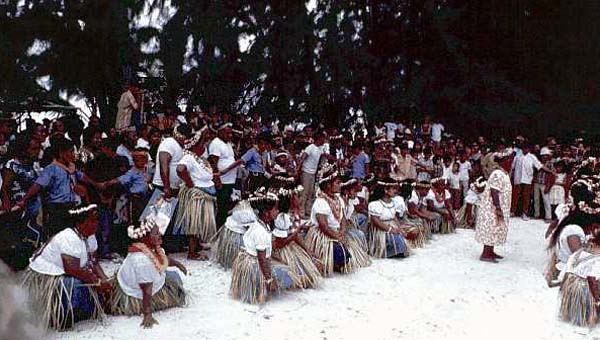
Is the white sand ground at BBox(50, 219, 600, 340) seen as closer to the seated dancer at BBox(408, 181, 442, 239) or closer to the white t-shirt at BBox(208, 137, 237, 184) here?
the white t-shirt at BBox(208, 137, 237, 184)

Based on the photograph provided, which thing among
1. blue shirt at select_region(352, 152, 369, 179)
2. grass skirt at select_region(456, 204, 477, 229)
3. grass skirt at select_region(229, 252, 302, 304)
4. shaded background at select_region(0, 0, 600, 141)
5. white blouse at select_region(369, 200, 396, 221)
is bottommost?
grass skirt at select_region(229, 252, 302, 304)

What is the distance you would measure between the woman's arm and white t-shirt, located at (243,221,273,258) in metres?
0.94

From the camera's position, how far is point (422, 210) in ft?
27.6

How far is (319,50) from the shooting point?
11.3m

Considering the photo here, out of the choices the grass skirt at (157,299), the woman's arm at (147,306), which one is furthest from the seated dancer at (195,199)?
the woman's arm at (147,306)

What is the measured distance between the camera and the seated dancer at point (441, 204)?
8.66 meters

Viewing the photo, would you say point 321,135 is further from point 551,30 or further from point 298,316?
point 551,30

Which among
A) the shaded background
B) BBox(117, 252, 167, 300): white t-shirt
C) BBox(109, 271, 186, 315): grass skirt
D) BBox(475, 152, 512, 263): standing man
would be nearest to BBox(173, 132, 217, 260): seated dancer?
BBox(109, 271, 186, 315): grass skirt

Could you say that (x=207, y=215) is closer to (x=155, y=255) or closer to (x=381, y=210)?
(x=155, y=255)

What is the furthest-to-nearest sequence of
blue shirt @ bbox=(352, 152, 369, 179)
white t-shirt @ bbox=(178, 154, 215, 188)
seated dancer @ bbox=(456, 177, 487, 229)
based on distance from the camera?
blue shirt @ bbox=(352, 152, 369, 179) → seated dancer @ bbox=(456, 177, 487, 229) → white t-shirt @ bbox=(178, 154, 215, 188)

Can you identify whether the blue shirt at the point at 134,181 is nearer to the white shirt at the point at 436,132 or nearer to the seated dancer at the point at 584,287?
the seated dancer at the point at 584,287

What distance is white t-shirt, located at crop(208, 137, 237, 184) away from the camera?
6.85 metres

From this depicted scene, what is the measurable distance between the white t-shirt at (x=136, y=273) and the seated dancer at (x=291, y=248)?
1259mm

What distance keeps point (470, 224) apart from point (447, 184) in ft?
3.57
